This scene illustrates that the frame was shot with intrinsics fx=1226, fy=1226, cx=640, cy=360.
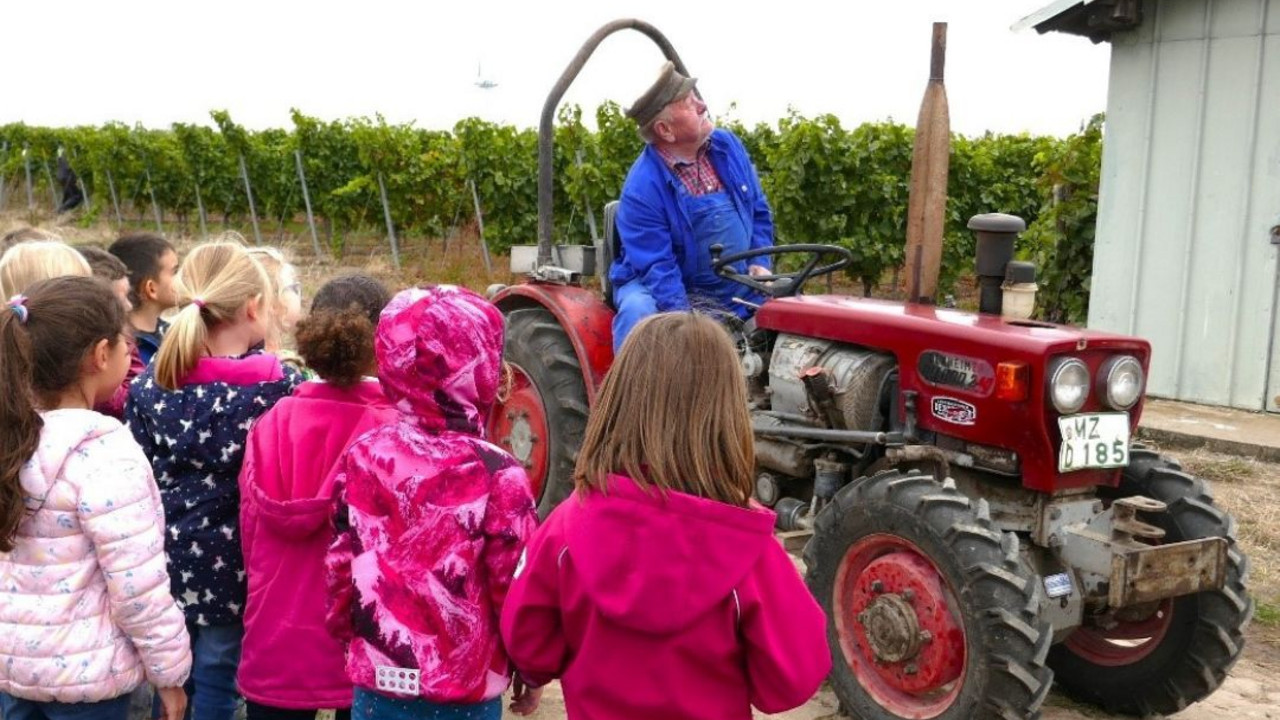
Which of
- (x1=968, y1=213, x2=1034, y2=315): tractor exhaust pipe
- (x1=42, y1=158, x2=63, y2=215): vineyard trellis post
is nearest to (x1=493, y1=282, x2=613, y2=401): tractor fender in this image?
(x1=968, y1=213, x2=1034, y2=315): tractor exhaust pipe

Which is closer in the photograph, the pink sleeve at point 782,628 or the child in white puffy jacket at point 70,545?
the pink sleeve at point 782,628

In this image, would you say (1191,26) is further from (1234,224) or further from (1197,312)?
(1197,312)

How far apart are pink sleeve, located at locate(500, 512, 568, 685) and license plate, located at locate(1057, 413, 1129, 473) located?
191 centimetres

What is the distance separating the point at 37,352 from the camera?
2445mm

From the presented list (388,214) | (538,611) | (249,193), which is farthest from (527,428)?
(249,193)

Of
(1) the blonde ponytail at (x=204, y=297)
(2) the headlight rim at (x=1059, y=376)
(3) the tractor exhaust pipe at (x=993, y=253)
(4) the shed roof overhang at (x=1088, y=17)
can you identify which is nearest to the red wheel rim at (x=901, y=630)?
(2) the headlight rim at (x=1059, y=376)

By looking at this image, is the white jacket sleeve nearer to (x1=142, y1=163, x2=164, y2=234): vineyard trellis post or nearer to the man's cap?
the man's cap

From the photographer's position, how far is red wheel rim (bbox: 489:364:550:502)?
17.1ft

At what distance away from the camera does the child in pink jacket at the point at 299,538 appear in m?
2.59

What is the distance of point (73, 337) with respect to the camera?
2.47 metres

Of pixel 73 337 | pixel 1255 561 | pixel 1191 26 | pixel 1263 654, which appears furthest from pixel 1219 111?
pixel 73 337

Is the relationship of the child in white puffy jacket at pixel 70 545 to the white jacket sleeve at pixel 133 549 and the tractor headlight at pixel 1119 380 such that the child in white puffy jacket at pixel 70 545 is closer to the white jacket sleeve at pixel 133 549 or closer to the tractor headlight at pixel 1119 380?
the white jacket sleeve at pixel 133 549

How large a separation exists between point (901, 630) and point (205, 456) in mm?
1897

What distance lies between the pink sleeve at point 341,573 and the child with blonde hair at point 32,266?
149cm
